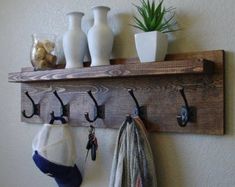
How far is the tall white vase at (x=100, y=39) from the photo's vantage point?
1215mm

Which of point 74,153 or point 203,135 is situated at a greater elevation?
point 203,135

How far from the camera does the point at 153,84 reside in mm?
1187

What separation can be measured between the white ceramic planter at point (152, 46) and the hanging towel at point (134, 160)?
8.9 inches

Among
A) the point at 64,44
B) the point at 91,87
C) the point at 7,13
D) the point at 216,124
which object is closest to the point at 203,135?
the point at 216,124

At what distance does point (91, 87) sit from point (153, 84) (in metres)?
0.28

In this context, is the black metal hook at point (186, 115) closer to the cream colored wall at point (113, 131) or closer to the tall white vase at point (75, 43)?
the cream colored wall at point (113, 131)

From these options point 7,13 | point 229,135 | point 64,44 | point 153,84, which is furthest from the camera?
point 7,13

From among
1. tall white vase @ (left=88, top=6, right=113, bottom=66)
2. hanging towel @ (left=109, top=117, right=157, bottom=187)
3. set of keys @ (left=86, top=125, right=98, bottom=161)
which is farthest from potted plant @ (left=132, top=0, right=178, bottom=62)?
set of keys @ (left=86, top=125, right=98, bottom=161)

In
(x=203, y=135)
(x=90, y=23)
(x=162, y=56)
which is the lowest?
(x=203, y=135)

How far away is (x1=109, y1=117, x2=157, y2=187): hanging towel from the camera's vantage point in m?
1.10

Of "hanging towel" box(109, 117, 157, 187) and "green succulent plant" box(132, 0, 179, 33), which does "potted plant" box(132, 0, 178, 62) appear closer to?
"green succulent plant" box(132, 0, 179, 33)

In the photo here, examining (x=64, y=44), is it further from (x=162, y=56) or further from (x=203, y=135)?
(x=203, y=135)

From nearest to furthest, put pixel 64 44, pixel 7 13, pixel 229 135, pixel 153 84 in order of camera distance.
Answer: pixel 229 135 < pixel 153 84 < pixel 64 44 < pixel 7 13

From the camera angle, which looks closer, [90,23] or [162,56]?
[162,56]
